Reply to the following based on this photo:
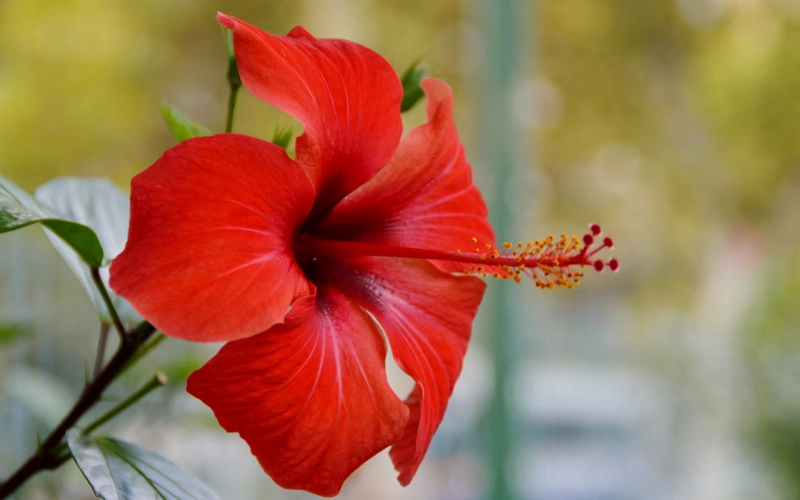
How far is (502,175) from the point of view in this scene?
9.42 feet

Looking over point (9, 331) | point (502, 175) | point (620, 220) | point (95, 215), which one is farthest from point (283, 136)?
point (620, 220)

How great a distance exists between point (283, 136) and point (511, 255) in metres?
0.19

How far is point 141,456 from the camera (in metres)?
0.48

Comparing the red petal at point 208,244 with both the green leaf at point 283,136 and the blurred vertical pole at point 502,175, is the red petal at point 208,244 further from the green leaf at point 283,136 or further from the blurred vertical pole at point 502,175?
the blurred vertical pole at point 502,175

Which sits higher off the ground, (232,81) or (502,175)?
(502,175)

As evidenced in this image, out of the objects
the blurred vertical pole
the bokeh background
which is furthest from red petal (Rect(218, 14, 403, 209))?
the blurred vertical pole

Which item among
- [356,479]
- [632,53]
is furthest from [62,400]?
[632,53]

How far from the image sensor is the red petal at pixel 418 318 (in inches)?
18.3

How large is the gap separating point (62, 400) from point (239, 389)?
1189mm

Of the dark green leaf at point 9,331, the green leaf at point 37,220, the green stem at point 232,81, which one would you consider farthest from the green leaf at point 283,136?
the dark green leaf at point 9,331

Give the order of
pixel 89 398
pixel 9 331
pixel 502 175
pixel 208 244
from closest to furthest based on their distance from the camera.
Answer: pixel 208 244 → pixel 89 398 → pixel 9 331 → pixel 502 175

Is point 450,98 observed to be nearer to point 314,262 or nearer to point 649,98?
point 314,262

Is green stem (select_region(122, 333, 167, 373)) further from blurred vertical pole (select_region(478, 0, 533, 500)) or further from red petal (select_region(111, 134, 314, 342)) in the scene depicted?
blurred vertical pole (select_region(478, 0, 533, 500))

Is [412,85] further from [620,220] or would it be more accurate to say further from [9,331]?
[620,220]
